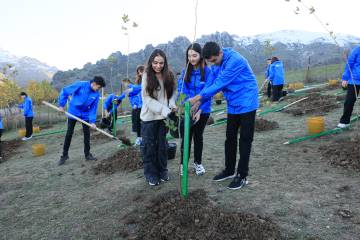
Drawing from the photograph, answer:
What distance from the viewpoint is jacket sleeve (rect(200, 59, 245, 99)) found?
309 centimetres

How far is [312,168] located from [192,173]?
163 cm

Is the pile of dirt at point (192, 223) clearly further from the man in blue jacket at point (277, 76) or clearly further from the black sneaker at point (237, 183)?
the man in blue jacket at point (277, 76)

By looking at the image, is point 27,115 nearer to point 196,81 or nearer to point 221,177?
point 196,81

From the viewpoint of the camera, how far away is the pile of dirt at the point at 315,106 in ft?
26.2

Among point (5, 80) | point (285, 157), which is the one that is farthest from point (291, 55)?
point (285, 157)

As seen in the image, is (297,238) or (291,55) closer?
(297,238)

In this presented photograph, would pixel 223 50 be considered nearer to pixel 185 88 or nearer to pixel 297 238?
pixel 185 88

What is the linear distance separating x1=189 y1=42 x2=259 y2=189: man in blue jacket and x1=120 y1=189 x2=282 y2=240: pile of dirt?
0.72 metres

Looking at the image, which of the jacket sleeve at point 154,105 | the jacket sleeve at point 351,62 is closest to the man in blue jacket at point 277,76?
the jacket sleeve at point 351,62

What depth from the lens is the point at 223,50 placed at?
10.7 ft

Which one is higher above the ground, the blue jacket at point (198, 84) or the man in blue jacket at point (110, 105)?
the blue jacket at point (198, 84)

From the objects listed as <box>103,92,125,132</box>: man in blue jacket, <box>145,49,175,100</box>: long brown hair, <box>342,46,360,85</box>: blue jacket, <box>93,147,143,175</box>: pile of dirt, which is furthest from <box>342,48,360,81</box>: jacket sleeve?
<box>103,92,125,132</box>: man in blue jacket

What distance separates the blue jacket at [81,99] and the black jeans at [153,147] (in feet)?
6.78

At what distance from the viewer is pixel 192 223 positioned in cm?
272
